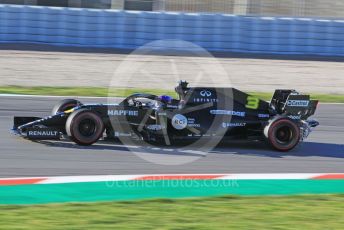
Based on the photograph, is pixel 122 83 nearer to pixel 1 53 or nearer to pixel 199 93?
pixel 1 53

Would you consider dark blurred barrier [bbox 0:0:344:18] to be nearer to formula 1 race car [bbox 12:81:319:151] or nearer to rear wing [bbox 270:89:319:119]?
A: rear wing [bbox 270:89:319:119]

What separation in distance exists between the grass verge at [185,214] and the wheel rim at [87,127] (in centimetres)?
234

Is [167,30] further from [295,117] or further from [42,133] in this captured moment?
[42,133]

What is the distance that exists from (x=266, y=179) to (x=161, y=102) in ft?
6.19

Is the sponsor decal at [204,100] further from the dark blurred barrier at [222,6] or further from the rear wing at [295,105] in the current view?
the dark blurred barrier at [222,6]

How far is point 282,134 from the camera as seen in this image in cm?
944

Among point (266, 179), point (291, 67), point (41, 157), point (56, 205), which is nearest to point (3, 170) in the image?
point (41, 157)

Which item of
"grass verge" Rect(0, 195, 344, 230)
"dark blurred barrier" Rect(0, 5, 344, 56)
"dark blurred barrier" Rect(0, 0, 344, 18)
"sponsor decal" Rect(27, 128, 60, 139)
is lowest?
"grass verge" Rect(0, 195, 344, 230)

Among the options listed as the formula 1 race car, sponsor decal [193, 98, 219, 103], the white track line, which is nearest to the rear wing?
the formula 1 race car

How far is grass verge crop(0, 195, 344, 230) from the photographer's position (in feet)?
19.3

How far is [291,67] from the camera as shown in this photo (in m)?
18.6

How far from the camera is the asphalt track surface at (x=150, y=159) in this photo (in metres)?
8.15

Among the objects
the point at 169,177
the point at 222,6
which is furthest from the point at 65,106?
the point at 222,6

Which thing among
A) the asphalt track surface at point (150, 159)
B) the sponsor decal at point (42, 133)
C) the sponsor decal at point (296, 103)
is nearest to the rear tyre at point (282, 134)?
the asphalt track surface at point (150, 159)
